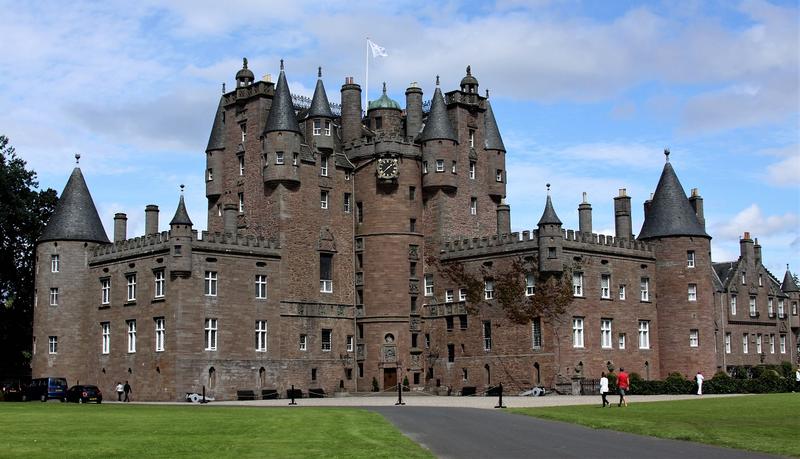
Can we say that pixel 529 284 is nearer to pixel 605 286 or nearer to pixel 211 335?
pixel 605 286

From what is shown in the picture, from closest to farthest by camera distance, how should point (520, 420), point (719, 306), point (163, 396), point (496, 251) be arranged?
point (520, 420) → point (163, 396) → point (496, 251) → point (719, 306)

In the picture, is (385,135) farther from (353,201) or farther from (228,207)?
→ (228,207)

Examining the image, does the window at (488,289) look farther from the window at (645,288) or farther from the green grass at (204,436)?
the green grass at (204,436)

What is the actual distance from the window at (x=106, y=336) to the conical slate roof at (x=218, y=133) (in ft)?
49.2

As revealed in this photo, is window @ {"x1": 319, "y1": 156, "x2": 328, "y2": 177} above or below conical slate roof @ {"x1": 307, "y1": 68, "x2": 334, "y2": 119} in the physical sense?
below

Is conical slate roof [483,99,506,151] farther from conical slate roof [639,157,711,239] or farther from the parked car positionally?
the parked car

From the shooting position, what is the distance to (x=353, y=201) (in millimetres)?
75562

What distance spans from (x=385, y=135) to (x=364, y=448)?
50529 mm

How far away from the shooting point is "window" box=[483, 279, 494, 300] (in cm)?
7031

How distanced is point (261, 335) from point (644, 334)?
26403 mm

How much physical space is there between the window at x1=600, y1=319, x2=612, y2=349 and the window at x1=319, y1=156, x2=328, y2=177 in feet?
71.0

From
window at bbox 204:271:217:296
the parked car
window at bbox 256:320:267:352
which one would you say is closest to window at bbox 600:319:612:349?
window at bbox 256:320:267:352

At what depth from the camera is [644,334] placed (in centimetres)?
7306

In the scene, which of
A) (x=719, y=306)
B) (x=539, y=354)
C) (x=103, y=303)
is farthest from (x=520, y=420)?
(x=719, y=306)
